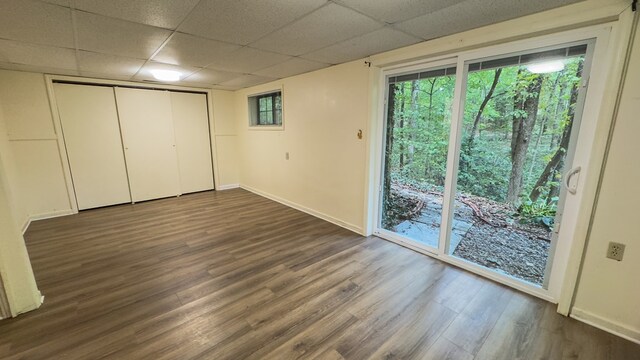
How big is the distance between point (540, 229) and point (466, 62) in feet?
5.67

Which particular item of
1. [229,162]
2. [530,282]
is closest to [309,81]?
[229,162]

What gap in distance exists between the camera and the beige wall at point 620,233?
162 centimetres

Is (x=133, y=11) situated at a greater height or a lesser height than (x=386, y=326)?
greater

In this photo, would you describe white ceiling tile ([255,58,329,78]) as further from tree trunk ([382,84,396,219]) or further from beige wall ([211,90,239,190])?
beige wall ([211,90,239,190])

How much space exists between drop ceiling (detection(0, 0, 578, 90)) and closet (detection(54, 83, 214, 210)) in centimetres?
104

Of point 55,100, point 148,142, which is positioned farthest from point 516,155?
point 55,100

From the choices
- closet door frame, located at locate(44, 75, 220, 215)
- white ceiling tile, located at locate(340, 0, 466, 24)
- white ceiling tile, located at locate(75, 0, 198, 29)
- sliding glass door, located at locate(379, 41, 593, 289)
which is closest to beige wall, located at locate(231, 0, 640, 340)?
sliding glass door, located at locate(379, 41, 593, 289)

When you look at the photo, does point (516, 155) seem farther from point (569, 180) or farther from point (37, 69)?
point (37, 69)

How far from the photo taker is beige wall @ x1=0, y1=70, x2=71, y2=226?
362 centimetres

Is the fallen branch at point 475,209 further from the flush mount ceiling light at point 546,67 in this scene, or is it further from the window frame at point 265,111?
the window frame at point 265,111

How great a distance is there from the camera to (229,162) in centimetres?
602

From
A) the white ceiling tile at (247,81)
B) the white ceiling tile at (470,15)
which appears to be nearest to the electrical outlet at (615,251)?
the white ceiling tile at (470,15)

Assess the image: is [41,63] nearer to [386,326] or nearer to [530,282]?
[386,326]

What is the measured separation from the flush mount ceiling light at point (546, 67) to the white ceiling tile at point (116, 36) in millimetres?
3127
